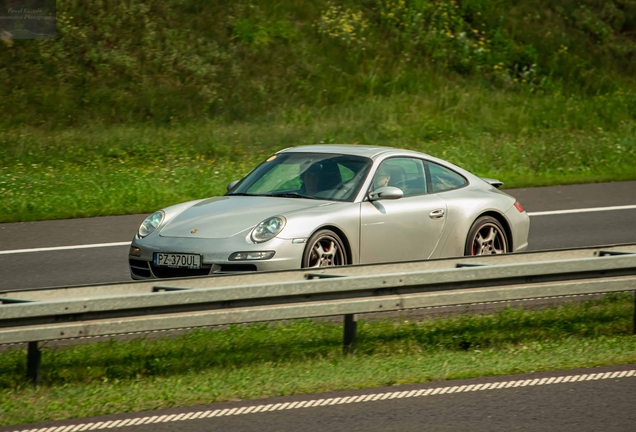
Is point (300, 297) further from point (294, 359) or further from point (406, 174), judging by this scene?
point (406, 174)

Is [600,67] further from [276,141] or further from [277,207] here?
[277,207]

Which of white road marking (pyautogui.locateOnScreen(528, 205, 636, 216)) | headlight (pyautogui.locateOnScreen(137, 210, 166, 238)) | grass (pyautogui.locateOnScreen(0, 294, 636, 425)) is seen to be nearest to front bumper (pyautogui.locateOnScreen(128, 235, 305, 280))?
headlight (pyautogui.locateOnScreen(137, 210, 166, 238))

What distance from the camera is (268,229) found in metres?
8.54

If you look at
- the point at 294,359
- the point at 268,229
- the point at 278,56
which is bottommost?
the point at 294,359

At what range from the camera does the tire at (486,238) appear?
32.6ft

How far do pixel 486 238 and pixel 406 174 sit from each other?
3.74 ft

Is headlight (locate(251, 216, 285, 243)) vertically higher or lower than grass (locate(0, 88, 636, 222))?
higher

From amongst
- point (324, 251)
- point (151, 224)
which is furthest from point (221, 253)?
point (151, 224)

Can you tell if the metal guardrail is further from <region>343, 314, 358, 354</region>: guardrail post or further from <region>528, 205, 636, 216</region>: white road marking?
<region>528, 205, 636, 216</region>: white road marking

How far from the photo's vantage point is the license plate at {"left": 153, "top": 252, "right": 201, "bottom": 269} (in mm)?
8391

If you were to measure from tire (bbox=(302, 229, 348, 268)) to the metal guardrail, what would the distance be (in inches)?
45.5

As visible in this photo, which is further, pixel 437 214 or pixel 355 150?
pixel 355 150

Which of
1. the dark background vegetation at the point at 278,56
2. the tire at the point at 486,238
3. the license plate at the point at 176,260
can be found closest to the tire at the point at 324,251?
the license plate at the point at 176,260

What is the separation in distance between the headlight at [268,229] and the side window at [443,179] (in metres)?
2.06
